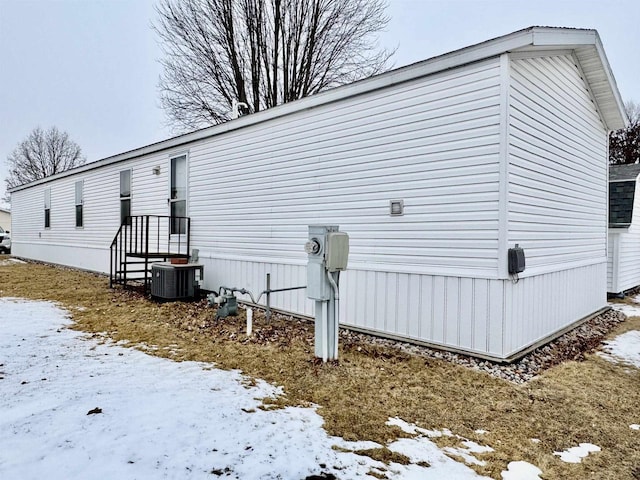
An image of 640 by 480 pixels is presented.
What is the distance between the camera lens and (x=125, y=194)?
33.5 ft

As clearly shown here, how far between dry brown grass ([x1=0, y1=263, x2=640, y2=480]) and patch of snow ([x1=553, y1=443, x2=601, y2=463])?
0.13 ft

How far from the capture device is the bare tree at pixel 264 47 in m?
15.0

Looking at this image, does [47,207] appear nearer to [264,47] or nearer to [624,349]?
[264,47]

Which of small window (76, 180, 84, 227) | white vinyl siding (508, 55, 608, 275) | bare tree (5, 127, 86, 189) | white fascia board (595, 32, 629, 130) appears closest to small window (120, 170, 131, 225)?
small window (76, 180, 84, 227)

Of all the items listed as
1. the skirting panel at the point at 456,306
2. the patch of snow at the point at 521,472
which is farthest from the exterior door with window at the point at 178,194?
the patch of snow at the point at 521,472

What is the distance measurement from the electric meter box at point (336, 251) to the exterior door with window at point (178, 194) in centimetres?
510

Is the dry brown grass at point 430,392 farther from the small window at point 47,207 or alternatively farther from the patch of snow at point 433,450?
the small window at point 47,207

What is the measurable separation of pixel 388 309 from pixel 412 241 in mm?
867

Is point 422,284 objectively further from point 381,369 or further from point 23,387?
point 23,387

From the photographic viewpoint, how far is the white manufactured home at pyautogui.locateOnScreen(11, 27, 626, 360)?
4230mm

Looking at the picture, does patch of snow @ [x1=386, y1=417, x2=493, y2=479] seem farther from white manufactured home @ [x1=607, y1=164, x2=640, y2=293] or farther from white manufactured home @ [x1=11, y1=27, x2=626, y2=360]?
white manufactured home @ [x1=607, y1=164, x2=640, y2=293]

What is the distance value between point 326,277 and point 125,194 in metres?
7.96

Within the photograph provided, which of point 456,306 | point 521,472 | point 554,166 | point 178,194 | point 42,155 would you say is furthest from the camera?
point 42,155

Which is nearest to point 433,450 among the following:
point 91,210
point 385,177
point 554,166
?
point 385,177
